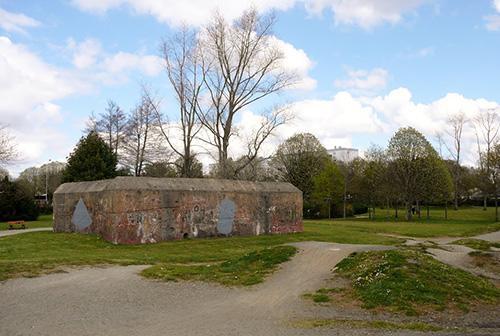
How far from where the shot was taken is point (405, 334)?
657 cm

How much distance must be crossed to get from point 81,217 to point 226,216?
7.65 m

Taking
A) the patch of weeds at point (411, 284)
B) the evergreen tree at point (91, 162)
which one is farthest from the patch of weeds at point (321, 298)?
the evergreen tree at point (91, 162)

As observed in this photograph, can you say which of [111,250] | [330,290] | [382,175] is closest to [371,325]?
[330,290]

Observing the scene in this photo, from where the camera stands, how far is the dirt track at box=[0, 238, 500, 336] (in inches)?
272

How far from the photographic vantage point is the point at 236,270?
1212 centimetres

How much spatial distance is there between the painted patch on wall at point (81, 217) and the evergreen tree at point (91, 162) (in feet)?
48.8

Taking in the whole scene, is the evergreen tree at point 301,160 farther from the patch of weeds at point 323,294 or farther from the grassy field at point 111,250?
the patch of weeds at point 323,294

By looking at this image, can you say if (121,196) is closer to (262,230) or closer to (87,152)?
(262,230)

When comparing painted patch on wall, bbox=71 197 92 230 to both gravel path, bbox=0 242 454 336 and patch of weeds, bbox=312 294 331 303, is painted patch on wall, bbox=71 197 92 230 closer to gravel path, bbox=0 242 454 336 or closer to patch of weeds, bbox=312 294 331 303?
gravel path, bbox=0 242 454 336

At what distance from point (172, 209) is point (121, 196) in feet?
8.43

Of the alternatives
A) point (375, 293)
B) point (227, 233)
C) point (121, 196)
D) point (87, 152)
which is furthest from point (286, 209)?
point (87, 152)

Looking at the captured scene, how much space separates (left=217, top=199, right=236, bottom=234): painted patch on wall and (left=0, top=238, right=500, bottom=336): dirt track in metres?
9.65

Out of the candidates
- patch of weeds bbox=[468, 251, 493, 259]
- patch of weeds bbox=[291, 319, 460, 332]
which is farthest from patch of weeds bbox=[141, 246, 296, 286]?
patch of weeds bbox=[468, 251, 493, 259]

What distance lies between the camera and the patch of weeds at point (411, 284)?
→ 8.30m
